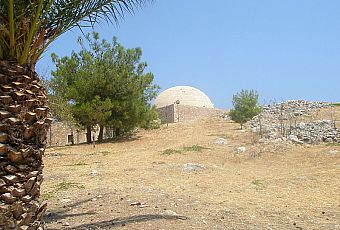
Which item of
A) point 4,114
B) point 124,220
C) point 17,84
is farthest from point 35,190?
point 124,220

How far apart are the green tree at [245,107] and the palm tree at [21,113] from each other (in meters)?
21.7

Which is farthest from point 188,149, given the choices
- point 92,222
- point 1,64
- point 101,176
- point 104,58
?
point 1,64

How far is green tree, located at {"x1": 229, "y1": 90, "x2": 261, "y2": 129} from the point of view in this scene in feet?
80.1

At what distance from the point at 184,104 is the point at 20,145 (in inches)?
1480

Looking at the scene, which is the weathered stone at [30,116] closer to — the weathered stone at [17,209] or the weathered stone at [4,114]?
the weathered stone at [4,114]

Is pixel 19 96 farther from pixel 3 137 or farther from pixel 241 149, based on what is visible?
pixel 241 149

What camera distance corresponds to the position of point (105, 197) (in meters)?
6.54

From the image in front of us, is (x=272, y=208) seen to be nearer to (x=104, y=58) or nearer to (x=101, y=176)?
(x=101, y=176)

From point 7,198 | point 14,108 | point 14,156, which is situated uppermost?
point 14,108

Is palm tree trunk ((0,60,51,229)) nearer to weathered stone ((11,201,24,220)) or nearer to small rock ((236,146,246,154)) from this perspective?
weathered stone ((11,201,24,220))

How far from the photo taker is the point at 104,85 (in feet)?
63.8

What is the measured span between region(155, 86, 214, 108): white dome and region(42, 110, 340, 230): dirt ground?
29345mm

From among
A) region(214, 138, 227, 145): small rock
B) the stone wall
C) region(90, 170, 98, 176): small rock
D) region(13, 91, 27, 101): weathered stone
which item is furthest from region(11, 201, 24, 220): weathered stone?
the stone wall

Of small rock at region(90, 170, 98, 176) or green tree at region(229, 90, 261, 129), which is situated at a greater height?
green tree at region(229, 90, 261, 129)
